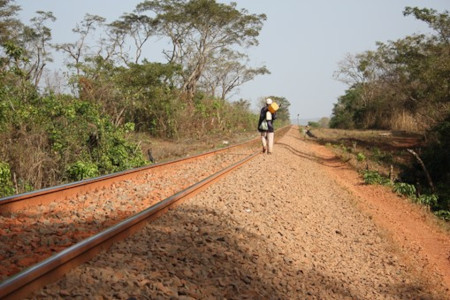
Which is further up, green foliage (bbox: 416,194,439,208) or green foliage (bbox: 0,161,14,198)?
green foliage (bbox: 0,161,14,198)

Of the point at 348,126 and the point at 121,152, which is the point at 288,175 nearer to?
the point at 121,152

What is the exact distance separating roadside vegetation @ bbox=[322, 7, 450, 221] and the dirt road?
3.94m

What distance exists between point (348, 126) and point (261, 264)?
52.4 metres

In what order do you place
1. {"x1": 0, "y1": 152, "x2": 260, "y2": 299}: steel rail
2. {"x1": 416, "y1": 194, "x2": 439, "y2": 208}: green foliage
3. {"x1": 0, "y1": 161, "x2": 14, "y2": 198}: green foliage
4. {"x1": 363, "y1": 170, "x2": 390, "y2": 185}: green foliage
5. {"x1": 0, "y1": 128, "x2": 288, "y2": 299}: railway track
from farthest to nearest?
{"x1": 363, "y1": 170, "x2": 390, "y2": 185}: green foliage < {"x1": 416, "y1": 194, "x2": 439, "y2": 208}: green foliage < {"x1": 0, "y1": 161, "x2": 14, "y2": 198}: green foliage < {"x1": 0, "y1": 128, "x2": 288, "y2": 299}: railway track < {"x1": 0, "y1": 152, "x2": 260, "y2": 299}: steel rail

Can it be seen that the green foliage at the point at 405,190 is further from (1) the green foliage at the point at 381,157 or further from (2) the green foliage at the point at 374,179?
(1) the green foliage at the point at 381,157

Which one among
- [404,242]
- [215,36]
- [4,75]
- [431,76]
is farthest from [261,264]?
[215,36]

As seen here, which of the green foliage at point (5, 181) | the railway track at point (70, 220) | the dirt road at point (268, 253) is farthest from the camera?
the green foliage at point (5, 181)

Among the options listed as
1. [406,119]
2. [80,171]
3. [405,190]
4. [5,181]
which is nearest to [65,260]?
[5,181]

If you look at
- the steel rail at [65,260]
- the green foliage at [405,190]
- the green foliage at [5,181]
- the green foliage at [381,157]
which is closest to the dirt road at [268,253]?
the steel rail at [65,260]

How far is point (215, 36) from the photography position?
35.3 m

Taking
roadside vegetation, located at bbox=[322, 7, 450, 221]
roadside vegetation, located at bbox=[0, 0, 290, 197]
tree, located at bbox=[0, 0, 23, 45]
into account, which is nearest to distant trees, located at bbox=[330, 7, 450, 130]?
roadside vegetation, located at bbox=[322, 7, 450, 221]

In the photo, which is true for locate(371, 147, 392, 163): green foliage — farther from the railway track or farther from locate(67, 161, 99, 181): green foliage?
locate(67, 161, 99, 181): green foliage

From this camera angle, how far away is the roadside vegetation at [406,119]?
1331cm

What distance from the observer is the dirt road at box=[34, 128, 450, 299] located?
10.7ft
